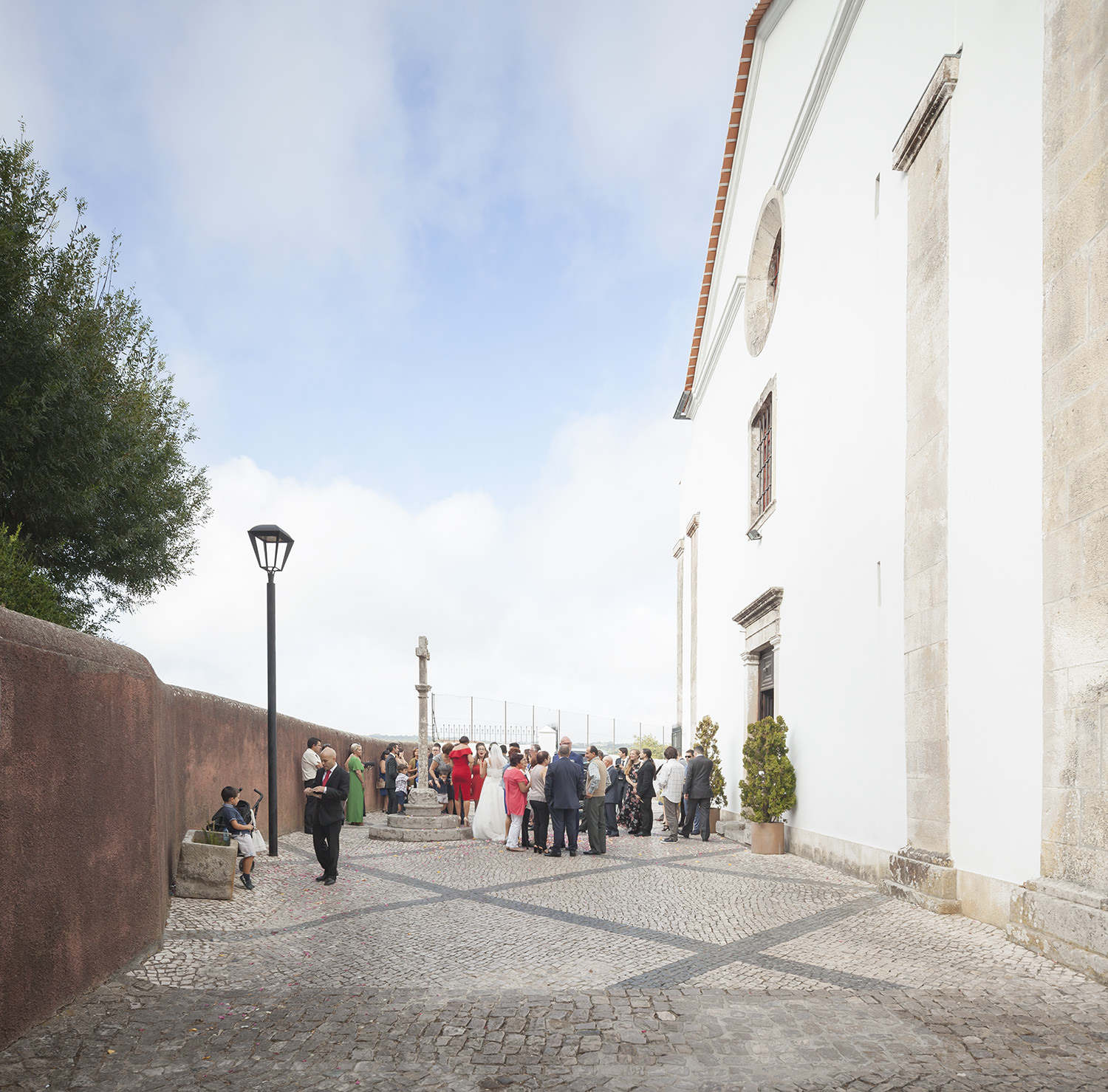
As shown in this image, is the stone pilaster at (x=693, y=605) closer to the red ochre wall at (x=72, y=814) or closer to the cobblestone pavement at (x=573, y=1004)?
the cobblestone pavement at (x=573, y=1004)

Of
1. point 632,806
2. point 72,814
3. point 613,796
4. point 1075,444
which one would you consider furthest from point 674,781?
point 72,814

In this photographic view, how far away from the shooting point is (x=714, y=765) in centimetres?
1723

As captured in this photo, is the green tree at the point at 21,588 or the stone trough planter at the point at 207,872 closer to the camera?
the stone trough planter at the point at 207,872

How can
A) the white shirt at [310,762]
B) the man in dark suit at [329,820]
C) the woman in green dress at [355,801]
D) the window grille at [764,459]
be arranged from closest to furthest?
the man in dark suit at [329,820] < the white shirt at [310,762] < the window grille at [764,459] < the woman in green dress at [355,801]

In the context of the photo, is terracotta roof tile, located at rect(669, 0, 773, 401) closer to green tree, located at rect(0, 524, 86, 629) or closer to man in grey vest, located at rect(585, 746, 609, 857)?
man in grey vest, located at rect(585, 746, 609, 857)

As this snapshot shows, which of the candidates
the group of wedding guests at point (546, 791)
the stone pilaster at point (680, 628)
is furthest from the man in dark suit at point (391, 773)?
the stone pilaster at point (680, 628)

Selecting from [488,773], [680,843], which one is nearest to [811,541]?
[680,843]

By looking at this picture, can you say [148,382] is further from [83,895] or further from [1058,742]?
[1058,742]

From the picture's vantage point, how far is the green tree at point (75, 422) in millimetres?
13719

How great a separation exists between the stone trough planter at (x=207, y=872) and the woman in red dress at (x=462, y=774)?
8866mm

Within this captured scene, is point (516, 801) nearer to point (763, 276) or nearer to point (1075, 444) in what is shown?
point (1075, 444)

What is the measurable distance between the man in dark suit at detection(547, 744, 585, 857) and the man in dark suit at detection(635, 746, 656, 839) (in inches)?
121

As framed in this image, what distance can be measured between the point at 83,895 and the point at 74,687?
1099 mm

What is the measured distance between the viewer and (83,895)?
5.02m
